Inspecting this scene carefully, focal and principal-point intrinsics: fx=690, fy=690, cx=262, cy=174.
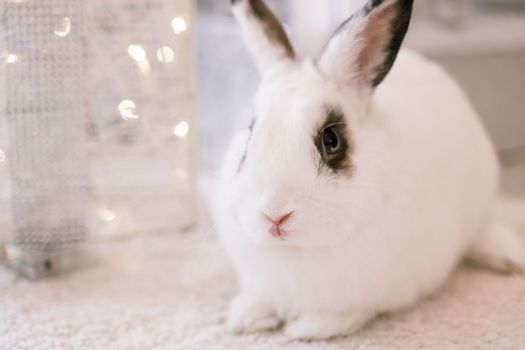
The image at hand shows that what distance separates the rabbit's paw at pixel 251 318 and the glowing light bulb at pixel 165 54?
60 centimetres

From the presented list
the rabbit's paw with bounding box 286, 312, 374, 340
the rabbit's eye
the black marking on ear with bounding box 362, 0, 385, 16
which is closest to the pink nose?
the rabbit's eye

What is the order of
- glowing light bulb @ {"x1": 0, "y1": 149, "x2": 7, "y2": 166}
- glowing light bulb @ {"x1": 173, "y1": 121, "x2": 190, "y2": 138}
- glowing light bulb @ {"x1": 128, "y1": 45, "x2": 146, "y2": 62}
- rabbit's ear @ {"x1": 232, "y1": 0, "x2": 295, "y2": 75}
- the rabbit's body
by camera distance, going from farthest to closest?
glowing light bulb @ {"x1": 173, "y1": 121, "x2": 190, "y2": 138}
glowing light bulb @ {"x1": 128, "y1": 45, "x2": 146, "y2": 62}
glowing light bulb @ {"x1": 0, "y1": 149, "x2": 7, "y2": 166}
rabbit's ear @ {"x1": 232, "y1": 0, "x2": 295, "y2": 75}
the rabbit's body

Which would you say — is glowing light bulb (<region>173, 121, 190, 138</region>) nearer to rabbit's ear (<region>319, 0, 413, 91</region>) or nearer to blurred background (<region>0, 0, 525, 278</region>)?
blurred background (<region>0, 0, 525, 278</region>)

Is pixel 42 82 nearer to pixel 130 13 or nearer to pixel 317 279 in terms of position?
pixel 130 13

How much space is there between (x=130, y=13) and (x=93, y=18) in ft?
0.27

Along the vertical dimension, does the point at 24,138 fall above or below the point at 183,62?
below

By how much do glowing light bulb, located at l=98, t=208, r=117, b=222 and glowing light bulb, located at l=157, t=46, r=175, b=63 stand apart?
355 millimetres

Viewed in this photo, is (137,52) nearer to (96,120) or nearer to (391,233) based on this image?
(96,120)

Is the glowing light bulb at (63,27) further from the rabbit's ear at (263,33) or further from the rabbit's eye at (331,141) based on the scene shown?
the rabbit's eye at (331,141)

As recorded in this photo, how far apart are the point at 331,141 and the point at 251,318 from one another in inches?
13.5

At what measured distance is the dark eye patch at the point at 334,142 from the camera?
105 cm

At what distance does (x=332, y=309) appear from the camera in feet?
3.72

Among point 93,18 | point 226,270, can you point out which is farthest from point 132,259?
point 93,18

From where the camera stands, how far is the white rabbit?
1020 millimetres
